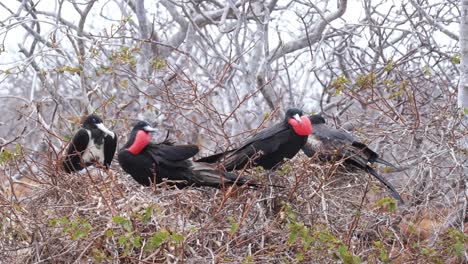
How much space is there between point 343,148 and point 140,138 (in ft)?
3.76

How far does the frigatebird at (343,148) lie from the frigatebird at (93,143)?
122 cm

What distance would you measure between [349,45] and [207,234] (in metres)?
2.98

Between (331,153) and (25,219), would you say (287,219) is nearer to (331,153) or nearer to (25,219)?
(331,153)

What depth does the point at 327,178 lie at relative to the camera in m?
3.99

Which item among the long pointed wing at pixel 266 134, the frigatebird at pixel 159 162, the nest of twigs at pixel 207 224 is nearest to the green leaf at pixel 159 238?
the nest of twigs at pixel 207 224

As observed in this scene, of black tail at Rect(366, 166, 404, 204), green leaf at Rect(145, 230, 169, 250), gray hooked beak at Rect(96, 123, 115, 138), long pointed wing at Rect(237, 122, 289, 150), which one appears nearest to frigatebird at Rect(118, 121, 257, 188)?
long pointed wing at Rect(237, 122, 289, 150)

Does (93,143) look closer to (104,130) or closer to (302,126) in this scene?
(104,130)

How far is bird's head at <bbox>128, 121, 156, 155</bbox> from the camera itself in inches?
183

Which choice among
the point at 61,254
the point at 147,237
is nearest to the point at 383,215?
the point at 147,237

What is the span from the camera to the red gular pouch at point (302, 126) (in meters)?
4.90

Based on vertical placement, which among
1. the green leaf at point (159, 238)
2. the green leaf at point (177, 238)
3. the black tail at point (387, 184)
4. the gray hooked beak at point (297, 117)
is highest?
the green leaf at point (159, 238)

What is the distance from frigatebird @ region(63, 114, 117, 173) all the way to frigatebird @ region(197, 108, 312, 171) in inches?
28.8

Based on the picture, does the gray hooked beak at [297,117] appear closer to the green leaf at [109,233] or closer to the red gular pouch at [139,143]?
the red gular pouch at [139,143]

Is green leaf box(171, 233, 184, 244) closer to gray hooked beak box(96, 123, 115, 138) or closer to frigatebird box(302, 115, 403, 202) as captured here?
frigatebird box(302, 115, 403, 202)
